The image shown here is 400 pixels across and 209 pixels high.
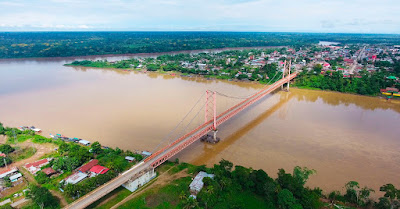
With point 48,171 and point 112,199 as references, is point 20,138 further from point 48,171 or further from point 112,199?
point 112,199

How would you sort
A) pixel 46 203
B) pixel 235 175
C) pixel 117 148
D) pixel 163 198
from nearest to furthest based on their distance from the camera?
pixel 46 203, pixel 163 198, pixel 235 175, pixel 117 148

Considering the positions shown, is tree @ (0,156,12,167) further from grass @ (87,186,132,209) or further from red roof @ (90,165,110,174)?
grass @ (87,186,132,209)

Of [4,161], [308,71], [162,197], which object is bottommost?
[162,197]

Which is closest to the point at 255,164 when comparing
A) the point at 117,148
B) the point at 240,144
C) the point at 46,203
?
the point at 240,144

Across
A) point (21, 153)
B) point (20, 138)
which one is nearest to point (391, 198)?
point (21, 153)

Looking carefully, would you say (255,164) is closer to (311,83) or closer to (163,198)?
(163,198)

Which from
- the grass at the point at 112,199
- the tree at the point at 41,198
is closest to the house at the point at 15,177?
the tree at the point at 41,198
